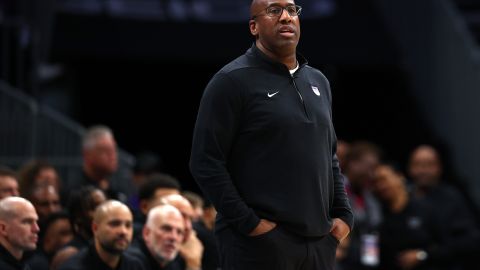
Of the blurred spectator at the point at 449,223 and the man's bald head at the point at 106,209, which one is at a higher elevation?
the man's bald head at the point at 106,209

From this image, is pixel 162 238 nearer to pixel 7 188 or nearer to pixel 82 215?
pixel 82 215

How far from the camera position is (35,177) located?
31.2 ft

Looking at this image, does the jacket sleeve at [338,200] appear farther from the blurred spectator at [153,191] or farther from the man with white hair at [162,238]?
the blurred spectator at [153,191]

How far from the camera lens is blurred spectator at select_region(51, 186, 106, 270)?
812 cm

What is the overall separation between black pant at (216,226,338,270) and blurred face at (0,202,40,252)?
2110mm

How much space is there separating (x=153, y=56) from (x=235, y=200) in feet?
32.9

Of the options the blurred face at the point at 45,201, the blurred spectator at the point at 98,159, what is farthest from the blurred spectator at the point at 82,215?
A: the blurred spectator at the point at 98,159

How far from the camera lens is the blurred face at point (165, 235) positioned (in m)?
7.61

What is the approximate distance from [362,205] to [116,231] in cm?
422

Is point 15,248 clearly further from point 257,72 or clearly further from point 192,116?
point 192,116

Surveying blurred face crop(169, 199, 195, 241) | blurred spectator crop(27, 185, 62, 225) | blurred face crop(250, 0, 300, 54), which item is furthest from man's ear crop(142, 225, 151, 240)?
blurred face crop(250, 0, 300, 54)

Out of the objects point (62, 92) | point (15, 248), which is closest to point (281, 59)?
point (15, 248)

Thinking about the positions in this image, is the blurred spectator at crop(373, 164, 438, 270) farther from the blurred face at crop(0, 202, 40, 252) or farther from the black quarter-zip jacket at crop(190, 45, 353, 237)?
the black quarter-zip jacket at crop(190, 45, 353, 237)

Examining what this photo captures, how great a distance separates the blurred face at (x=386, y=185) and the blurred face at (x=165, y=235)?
3.53m
